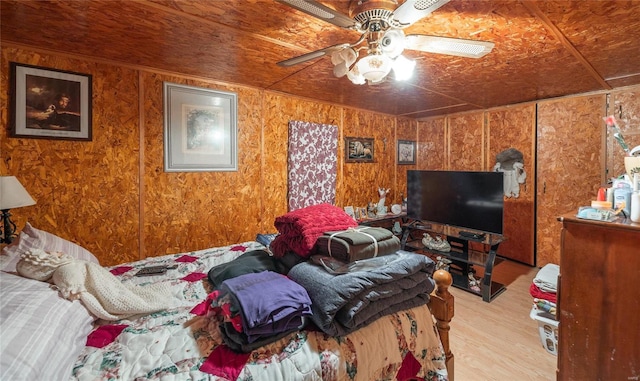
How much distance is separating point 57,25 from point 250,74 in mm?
1392

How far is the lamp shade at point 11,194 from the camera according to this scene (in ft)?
5.71

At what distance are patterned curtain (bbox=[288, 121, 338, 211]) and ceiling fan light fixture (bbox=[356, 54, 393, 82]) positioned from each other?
202 cm

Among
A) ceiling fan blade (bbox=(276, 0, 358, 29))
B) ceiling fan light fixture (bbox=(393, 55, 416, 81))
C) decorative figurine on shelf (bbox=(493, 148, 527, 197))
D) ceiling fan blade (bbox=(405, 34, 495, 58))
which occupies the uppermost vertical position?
ceiling fan blade (bbox=(276, 0, 358, 29))

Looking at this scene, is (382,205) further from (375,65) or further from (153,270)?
(153,270)

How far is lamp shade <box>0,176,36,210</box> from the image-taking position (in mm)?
1739

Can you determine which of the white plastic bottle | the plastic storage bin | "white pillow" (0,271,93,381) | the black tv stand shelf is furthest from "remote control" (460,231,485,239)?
"white pillow" (0,271,93,381)

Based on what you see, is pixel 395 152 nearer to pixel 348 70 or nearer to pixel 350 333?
pixel 348 70

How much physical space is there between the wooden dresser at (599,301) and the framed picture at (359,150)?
2.78m

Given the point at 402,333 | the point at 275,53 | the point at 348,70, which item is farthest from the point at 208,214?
the point at 402,333

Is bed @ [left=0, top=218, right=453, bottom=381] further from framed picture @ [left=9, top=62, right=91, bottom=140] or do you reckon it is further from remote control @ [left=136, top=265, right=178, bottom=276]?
framed picture @ [left=9, top=62, right=91, bottom=140]

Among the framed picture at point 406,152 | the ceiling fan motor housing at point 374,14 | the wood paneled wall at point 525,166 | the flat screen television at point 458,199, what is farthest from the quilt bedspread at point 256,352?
the framed picture at point 406,152

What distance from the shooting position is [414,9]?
3.89ft

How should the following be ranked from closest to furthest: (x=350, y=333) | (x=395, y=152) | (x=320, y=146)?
(x=350, y=333)
(x=320, y=146)
(x=395, y=152)

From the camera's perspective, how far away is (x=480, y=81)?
Result: 2795mm
